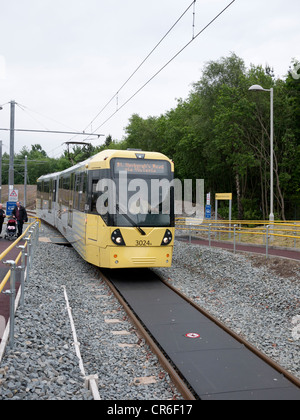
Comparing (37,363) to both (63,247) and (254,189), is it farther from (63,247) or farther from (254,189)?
(254,189)

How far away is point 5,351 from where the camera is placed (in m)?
5.43

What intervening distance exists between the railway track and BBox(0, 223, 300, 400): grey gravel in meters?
0.24

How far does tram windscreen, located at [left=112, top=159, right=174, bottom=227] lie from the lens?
35.9ft

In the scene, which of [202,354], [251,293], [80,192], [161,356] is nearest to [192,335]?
[202,354]

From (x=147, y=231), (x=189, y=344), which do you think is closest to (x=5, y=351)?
(x=189, y=344)

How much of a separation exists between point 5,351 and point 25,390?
1.00m

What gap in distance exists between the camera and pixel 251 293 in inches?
416

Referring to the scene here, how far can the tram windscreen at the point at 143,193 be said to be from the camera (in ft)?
35.9

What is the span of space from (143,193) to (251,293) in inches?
146

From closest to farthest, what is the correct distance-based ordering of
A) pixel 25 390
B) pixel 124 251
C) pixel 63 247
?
pixel 25 390, pixel 124 251, pixel 63 247

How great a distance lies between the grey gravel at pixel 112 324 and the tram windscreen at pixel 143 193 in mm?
1907

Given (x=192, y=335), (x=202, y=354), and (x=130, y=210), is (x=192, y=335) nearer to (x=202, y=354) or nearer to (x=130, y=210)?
(x=202, y=354)

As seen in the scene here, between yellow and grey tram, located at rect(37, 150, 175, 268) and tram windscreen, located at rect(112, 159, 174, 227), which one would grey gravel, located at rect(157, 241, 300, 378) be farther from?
tram windscreen, located at rect(112, 159, 174, 227)

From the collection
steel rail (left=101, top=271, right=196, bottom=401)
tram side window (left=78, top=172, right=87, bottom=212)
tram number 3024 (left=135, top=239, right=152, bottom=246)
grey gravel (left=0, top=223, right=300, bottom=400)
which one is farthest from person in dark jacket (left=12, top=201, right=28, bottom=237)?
steel rail (left=101, top=271, right=196, bottom=401)
